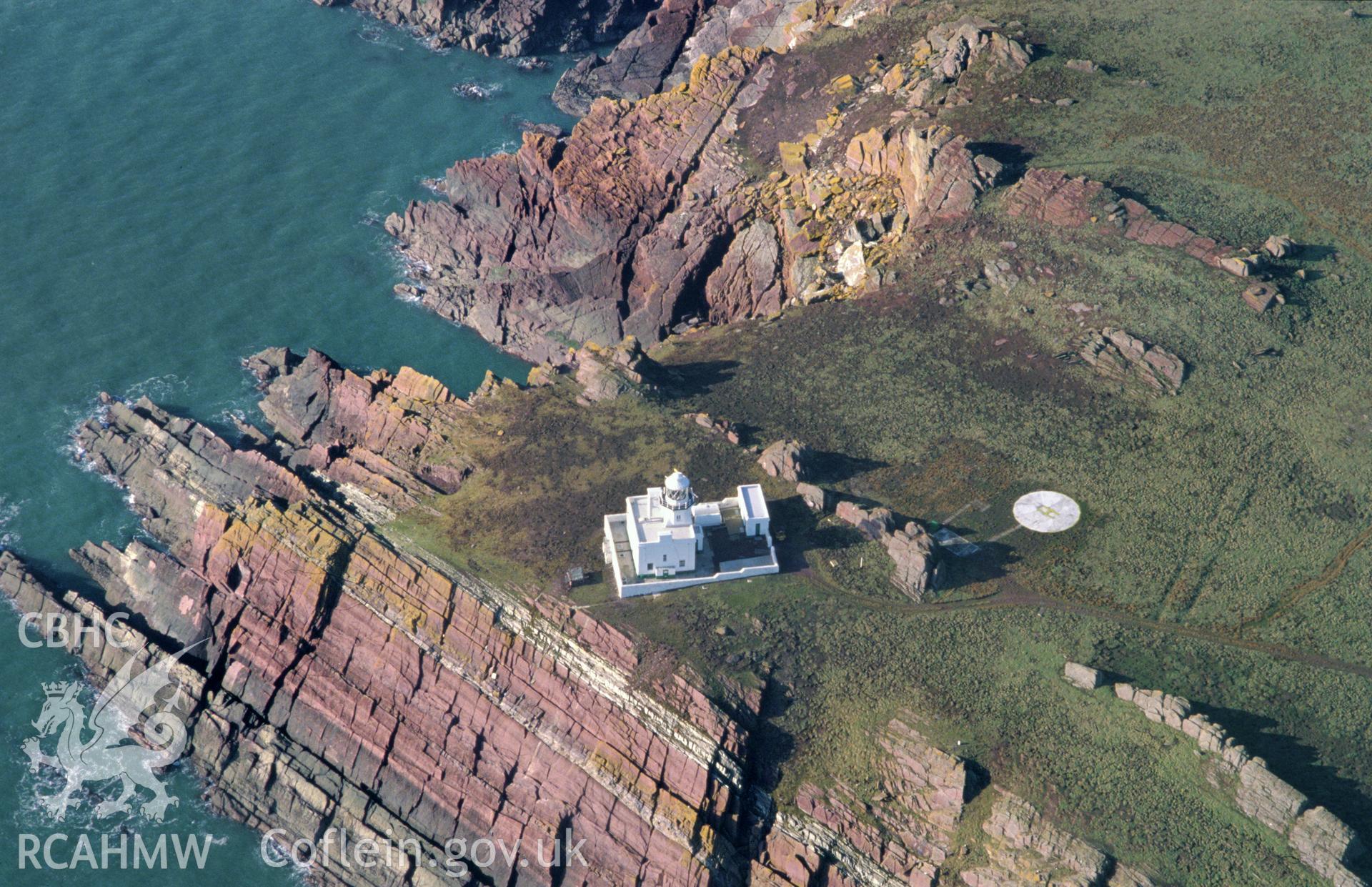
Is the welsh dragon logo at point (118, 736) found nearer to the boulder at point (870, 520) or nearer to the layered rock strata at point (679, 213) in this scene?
the boulder at point (870, 520)

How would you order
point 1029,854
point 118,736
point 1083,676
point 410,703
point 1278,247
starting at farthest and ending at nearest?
1. point 1278,247
2. point 118,736
3. point 410,703
4. point 1083,676
5. point 1029,854

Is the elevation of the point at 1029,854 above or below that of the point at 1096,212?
below

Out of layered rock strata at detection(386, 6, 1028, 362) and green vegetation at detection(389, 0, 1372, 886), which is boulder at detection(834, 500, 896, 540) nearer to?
green vegetation at detection(389, 0, 1372, 886)

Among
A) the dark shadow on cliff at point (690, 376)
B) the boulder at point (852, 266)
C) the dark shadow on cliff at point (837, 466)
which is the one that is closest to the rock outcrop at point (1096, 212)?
the boulder at point (852, 266)

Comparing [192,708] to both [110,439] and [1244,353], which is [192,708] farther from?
[1244,353]

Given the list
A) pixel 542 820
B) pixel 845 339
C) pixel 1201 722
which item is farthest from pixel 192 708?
pixel 1201 722

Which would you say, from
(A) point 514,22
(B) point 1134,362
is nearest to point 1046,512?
(B) point 1134,362

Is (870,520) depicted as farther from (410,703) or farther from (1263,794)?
(410,703)
